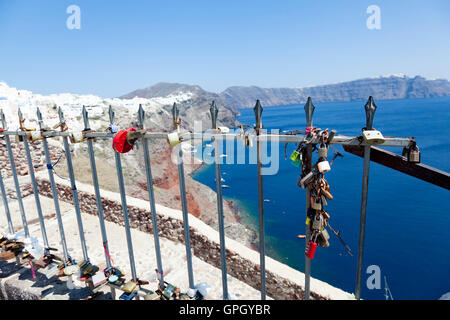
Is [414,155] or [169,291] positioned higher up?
[414,155]

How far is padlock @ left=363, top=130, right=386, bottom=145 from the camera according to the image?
5.47 feet

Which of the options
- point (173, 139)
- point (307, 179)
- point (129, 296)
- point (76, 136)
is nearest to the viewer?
point (307, 179)

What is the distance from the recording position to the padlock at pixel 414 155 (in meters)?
1.60

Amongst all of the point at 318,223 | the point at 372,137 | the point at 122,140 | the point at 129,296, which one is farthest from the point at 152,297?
the point at 372,137

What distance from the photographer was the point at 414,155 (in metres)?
1.61

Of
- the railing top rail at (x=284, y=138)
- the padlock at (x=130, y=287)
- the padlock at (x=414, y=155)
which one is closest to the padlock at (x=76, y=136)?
the railing top rail at (x=284, y=138)

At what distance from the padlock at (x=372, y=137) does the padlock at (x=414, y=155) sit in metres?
0.17

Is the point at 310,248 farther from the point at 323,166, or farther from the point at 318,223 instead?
the point at 323,166

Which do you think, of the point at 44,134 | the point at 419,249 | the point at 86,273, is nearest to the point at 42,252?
the point at 86,273

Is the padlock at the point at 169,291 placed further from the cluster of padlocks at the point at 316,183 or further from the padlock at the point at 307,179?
the padlock at the point at 307,179

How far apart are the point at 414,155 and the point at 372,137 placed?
26cm

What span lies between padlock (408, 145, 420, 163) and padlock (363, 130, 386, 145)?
0.57 feet

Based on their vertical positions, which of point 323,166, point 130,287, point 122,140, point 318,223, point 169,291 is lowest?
point 130,287
